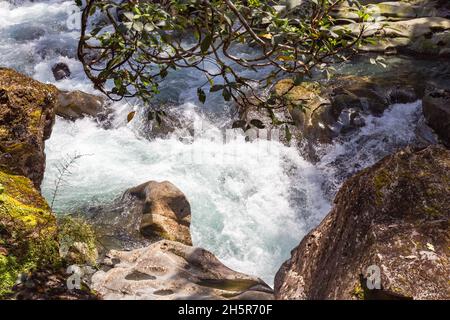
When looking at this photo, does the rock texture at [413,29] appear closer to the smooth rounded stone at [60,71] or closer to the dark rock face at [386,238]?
the smooth rounded stone at [60,71]

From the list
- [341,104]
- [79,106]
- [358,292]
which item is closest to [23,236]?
[358,292]

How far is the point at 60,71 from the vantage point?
11938 millimetres

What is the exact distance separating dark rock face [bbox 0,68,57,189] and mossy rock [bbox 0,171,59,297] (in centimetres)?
120

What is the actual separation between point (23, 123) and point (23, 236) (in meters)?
2.27

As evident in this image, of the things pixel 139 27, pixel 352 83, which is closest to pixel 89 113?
pixel 352 83

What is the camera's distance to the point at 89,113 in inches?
401

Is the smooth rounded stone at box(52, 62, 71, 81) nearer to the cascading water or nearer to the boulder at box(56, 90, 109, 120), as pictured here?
the boulder at box(56, 90, 109, 120)

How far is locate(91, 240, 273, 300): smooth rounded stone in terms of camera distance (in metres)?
3.42

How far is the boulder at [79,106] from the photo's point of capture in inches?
396

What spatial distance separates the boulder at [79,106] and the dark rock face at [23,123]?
4.45 metres

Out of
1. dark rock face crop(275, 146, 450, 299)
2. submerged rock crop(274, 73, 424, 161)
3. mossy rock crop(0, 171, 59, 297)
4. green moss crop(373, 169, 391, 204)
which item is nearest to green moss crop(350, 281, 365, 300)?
dark rock face crop(275, 146, 450, 299)

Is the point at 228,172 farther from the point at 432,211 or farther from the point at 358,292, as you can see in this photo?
the point at 358,292

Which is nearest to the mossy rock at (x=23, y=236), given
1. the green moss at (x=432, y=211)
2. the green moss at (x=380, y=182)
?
the green moss at (x=380, y=182)

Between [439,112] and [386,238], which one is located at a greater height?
[386,238]
